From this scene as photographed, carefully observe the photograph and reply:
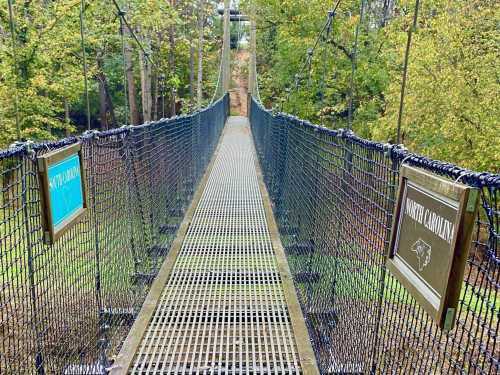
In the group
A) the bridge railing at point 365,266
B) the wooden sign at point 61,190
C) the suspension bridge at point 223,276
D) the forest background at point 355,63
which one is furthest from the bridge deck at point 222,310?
the forest background at point 355,63

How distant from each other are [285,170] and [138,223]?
1.62 metres

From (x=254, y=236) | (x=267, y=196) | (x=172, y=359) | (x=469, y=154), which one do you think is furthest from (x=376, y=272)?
(x=469, y=154)

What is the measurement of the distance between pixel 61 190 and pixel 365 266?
111 centimetres

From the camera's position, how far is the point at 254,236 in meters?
4.18

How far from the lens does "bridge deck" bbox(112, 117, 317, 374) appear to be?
2.22 meters

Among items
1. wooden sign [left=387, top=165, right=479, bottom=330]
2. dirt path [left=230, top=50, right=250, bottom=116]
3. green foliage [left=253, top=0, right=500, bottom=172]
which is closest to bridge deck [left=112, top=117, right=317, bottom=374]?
wooden sign [left=387, top=165, right=479, bottom=330]

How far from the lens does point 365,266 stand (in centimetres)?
179

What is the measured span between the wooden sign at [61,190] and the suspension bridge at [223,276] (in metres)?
0.05

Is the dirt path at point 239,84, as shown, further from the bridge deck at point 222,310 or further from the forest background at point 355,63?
the bridge deck at point 222,310

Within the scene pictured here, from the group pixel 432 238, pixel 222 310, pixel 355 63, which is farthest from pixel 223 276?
pixel 355 63

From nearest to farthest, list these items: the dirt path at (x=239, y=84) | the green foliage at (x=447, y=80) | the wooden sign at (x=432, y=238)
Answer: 1. the wooden sign at (x=432, y=238)
2. the green foliage at (x=447, y=80)
3. the dirt path at (x=239, y=84)

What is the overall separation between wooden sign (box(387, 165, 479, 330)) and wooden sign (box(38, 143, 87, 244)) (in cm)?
100

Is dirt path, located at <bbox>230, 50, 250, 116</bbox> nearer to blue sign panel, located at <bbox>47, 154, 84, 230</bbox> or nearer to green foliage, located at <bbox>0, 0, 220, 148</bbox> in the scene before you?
green foliage, located at <bbox>0, 0, 220, 148</bbox>

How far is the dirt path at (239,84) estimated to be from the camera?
3061cm
